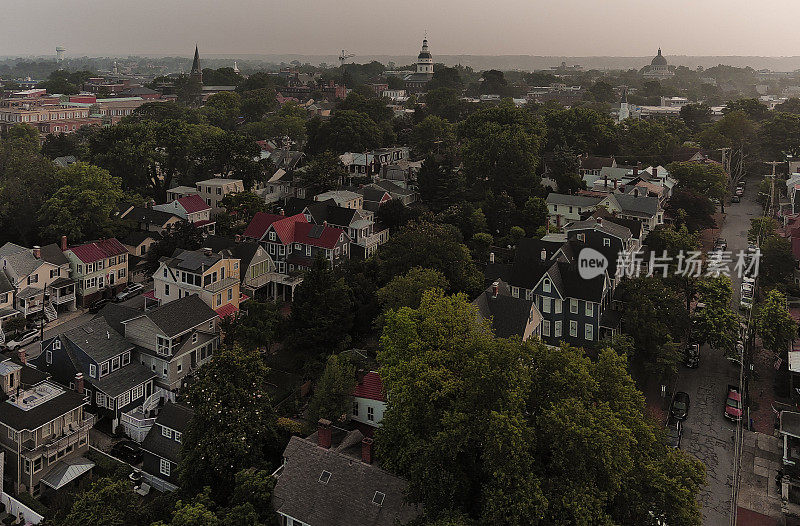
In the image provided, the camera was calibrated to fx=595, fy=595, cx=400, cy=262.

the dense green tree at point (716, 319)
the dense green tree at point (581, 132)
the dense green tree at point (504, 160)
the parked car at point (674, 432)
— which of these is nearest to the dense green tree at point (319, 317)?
the parked car at point (674, 432)

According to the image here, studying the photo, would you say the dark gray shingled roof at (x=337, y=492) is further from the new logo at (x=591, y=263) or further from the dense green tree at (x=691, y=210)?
the dense green tree at (x=691, y=210)

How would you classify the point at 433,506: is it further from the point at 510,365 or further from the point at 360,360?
the point at 360,360

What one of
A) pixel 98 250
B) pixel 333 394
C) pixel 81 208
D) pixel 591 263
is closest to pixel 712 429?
pixel 591 263

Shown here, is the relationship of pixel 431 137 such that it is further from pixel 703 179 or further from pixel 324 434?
pixel 324 434

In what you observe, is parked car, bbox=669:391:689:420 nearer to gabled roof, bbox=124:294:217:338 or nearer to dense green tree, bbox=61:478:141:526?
dense green tree, bbox=61:478:141:526

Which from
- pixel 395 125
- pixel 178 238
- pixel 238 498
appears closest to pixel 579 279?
pixel 238 498

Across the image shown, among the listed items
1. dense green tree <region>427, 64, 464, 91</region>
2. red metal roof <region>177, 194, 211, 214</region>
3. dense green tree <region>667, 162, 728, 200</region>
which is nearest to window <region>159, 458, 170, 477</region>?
red metal roof <region>177, 194, 211, 214</region>
